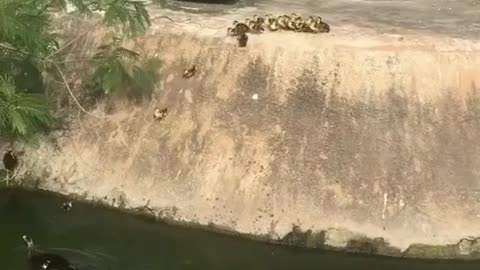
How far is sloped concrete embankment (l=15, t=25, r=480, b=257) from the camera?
37.6 ft

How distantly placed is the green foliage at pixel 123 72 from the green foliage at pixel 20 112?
0.93m

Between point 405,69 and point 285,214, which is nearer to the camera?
point 285,214

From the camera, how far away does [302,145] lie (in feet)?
39.4

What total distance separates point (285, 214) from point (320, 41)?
2.78 meters

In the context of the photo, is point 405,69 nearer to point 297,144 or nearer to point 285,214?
point 297,144

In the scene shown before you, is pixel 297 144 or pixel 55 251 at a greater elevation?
pixel 297 144

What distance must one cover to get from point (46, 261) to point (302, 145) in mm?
3825

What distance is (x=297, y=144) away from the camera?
473 inches

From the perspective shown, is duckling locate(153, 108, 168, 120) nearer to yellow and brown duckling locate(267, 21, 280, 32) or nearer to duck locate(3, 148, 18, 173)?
yellow and brown duckling locate(267, 21, 280, 32)

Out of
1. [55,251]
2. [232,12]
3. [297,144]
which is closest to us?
[55,251]

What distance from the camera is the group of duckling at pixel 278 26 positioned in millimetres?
12852

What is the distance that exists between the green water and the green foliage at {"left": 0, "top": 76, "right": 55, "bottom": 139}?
1.18 m

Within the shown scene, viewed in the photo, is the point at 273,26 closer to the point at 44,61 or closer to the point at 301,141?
the point at 301,141

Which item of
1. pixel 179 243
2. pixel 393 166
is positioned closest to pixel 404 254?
pixel 393 166
